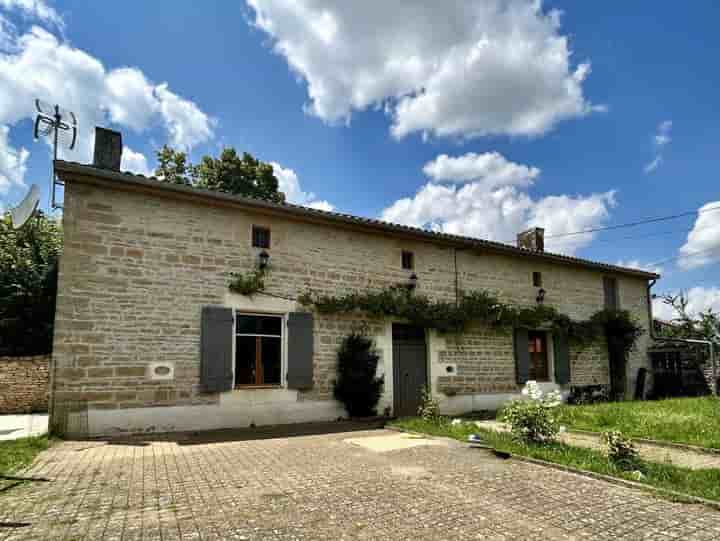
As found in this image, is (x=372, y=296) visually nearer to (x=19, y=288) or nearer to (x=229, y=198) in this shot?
(x=229, y=198)

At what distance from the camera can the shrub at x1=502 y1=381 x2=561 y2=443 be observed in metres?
6.09

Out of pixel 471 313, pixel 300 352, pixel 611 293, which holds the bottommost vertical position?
pixel 300 352

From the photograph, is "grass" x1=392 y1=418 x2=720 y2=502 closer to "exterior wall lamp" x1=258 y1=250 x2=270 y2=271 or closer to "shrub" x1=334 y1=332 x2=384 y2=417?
"shrub" x1=334 y1=332 x2=384 y2=417

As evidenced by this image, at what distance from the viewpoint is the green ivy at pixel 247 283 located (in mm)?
8414

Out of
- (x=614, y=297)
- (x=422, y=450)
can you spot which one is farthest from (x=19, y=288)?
(x=614, y=297)

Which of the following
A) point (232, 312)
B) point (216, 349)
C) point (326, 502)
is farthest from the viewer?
point (232, 312)

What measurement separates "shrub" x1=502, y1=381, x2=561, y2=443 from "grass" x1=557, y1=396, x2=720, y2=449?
1524mm

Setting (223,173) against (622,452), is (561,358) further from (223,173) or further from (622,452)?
(223,173)

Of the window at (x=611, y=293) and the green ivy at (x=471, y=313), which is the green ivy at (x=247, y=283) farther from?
the window at (x=611, y=293)

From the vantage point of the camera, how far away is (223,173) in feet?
68.3

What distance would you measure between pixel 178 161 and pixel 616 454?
20.8 metres

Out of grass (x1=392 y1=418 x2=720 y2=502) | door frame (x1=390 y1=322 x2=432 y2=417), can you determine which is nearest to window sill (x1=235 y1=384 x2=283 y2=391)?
door frame (x1=390 y1=322 x2=432 y2=417)

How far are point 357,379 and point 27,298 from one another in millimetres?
10280

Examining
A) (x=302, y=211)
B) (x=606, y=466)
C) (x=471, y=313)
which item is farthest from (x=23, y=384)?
(x=606, y=466)
